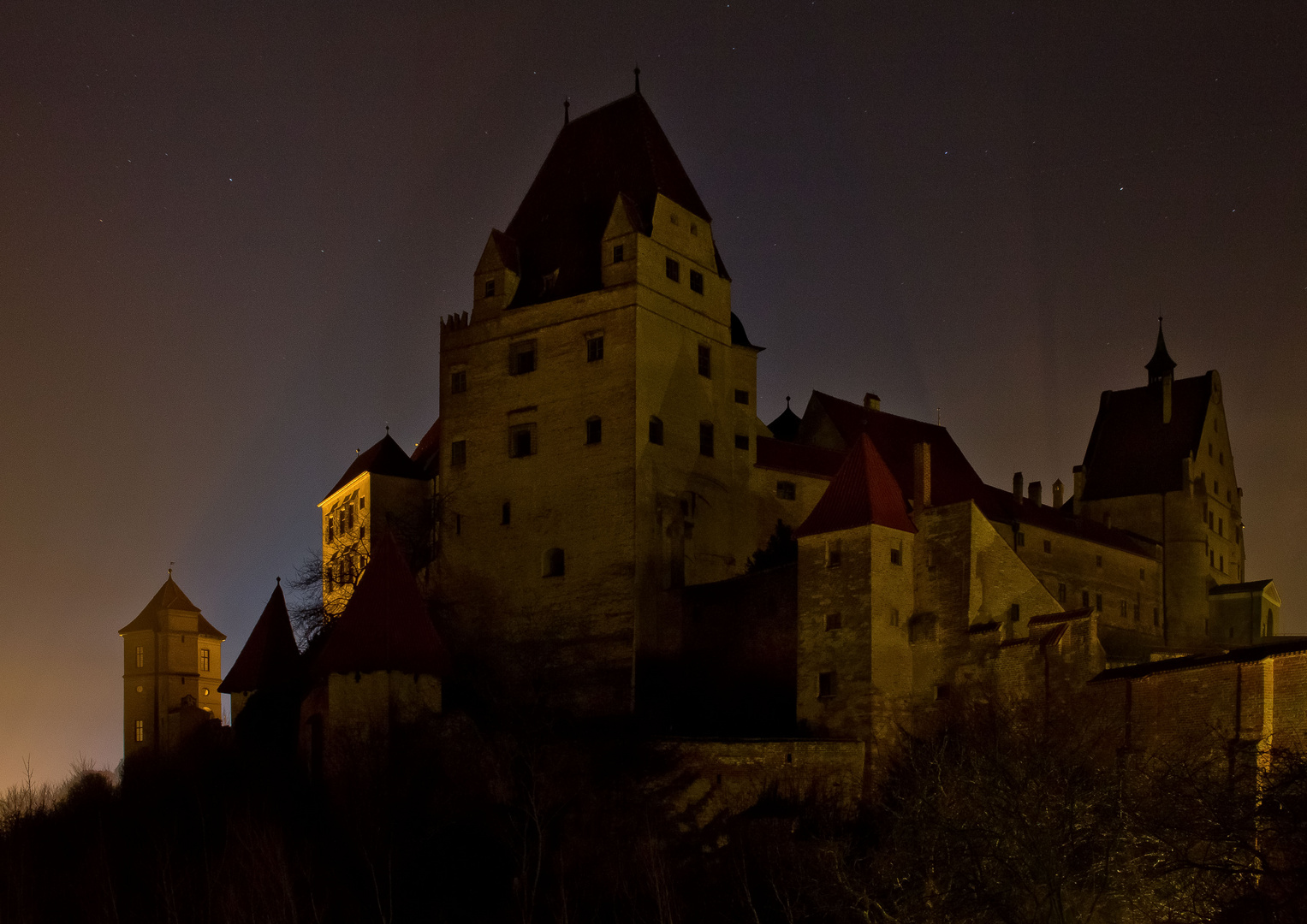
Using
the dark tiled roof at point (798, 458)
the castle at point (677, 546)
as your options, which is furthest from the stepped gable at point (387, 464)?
the dark tiled roof at point (798, 458)

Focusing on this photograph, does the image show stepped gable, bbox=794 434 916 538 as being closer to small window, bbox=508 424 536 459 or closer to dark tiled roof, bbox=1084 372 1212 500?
small window, bbox=508 424 536 459

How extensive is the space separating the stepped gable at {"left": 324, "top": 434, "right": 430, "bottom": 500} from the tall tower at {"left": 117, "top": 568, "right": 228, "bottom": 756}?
16.8 metres

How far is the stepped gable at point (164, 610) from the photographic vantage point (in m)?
83.8

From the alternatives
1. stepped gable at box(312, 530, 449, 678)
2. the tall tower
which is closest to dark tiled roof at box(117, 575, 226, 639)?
the tall tower

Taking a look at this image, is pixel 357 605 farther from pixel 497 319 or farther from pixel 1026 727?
pixel 1026 727

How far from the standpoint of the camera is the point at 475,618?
189ft

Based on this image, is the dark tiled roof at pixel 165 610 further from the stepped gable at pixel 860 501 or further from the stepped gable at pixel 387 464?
the stepped gable at pixel 860 501

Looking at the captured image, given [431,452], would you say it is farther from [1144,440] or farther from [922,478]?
[1144,440]

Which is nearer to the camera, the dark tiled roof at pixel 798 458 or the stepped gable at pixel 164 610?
the dark tiled roof at pixel 798 458

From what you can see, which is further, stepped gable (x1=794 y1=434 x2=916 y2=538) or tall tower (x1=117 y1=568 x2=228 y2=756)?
tall tower (x1=117 y1=568 x2=228 y2=756)

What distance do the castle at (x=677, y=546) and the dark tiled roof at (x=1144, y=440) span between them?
0.26m

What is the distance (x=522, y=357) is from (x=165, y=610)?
109 ft

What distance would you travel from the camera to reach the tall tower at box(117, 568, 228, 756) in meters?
79.1

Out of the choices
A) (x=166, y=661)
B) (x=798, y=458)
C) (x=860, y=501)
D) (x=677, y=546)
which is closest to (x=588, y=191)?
(x=798, y=458)
